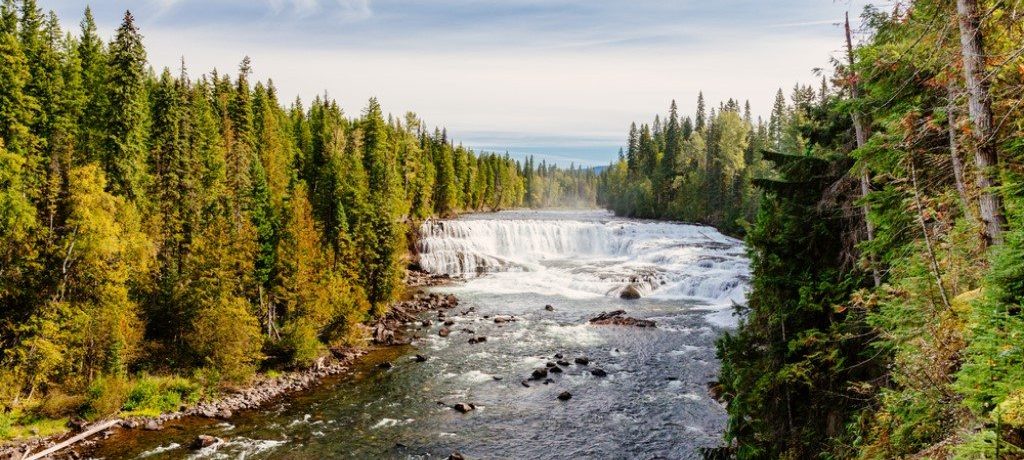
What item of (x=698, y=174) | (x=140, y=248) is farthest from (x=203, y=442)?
(x=698, y=174)

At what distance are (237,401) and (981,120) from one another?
2561 cm

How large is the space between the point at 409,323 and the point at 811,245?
28036 millimetres

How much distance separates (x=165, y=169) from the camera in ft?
111

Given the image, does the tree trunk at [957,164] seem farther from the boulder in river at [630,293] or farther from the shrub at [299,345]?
the boulder in river at [630,293]

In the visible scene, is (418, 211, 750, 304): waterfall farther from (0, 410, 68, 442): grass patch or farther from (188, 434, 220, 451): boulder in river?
(0, 410, 68, 442): grass patch

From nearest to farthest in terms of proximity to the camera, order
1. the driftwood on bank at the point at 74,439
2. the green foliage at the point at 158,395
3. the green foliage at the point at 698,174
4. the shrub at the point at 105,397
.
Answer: the driftwood on bank at the point at 74,439
the shrub at the point at 105,397
the green foliage at the point at 158,395
the green foliage at the point at 698,174

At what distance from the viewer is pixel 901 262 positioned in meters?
9.91

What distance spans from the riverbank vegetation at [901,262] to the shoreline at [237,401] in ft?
63.3

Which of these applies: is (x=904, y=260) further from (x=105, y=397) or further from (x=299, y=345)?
(x=105, y=397)

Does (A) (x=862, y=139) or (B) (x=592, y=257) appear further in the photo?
(B) (x=592, y=257)

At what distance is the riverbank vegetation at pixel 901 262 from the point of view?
6449mm

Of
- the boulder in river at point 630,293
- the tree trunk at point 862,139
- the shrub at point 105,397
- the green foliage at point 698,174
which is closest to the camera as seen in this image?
the tree trunk at point 862,139

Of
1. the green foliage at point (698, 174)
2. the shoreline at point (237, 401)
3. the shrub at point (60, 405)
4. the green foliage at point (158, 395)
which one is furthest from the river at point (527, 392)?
the green foliage at point (698, 174)

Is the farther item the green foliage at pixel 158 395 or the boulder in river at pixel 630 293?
the boulder in river at pixel 630 293
